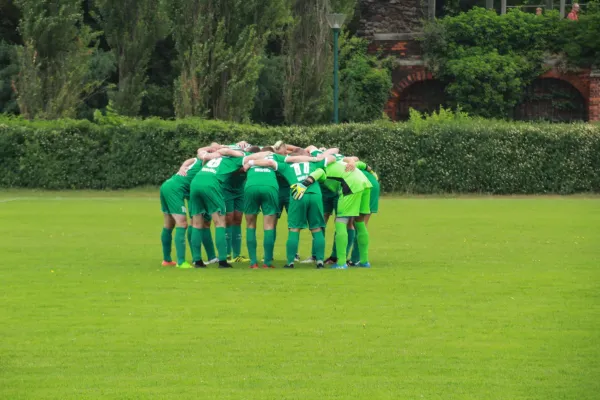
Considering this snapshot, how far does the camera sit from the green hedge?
136 ft

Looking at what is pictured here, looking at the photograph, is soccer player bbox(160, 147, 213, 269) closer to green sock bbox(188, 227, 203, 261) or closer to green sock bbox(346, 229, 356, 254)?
green sock bbox(188, 227, 203, 261)

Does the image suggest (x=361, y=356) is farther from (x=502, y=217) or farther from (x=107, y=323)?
(x=502, y=217)

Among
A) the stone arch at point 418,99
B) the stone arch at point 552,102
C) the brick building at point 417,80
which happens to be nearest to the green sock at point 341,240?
the brick building at point 417,80

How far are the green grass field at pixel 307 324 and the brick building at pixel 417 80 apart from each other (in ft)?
89.9

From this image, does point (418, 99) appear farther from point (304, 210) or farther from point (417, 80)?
point (304, 210)

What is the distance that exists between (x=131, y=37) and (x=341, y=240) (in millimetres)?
29717

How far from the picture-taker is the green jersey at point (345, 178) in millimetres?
19797

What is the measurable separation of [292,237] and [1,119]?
25365 millimetres

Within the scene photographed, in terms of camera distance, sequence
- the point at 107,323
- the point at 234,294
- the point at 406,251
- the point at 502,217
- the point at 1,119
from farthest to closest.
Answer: the point at 1,119
the point at 502,217
the point at 406,251
the point at 234,294
the point at 107,323

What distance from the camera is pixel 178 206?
20141 millimetres

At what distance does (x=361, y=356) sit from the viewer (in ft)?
40.1

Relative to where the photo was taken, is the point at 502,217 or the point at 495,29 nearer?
the point at 502,217

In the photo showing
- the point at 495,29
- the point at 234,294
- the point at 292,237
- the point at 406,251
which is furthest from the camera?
the point at 495,29

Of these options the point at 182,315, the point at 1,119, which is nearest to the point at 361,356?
the point at 182,315
